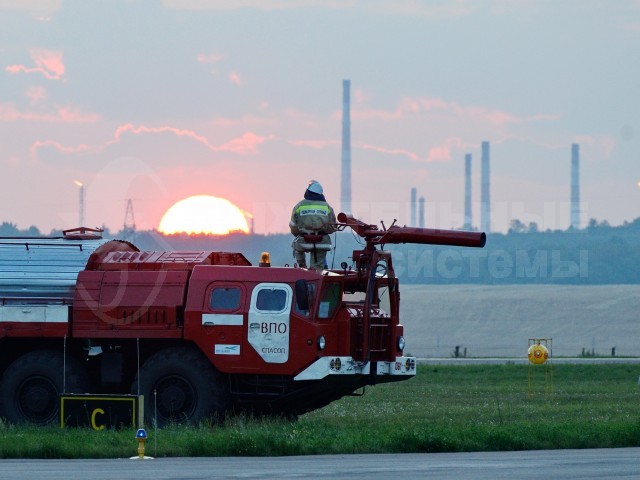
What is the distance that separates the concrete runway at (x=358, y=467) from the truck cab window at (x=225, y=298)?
15.8ft

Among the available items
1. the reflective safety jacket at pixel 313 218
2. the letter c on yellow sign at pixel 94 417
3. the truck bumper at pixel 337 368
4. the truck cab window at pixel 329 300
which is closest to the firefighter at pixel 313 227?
the reflective safety jacket at pixel 313 218

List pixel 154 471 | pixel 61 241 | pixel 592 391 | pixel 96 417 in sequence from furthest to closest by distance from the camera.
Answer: pixel 592 391, pixel 61 241, pixel 96 417, pixel 154 471

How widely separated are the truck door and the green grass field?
1227 millimetres

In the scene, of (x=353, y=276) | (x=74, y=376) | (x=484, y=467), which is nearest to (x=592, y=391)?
(x=353, y=276)

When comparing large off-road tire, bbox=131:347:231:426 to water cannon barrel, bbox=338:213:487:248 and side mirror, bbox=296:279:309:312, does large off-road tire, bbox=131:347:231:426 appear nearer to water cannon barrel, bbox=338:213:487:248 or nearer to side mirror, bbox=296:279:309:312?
side mirror, bbox=296:279:309:312

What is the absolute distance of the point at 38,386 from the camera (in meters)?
26.2

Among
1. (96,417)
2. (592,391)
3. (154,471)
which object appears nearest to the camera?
(154,471)

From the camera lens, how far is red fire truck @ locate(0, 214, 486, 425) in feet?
83.1

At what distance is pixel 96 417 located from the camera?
81.6 feet

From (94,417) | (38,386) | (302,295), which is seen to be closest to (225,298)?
(302,295)

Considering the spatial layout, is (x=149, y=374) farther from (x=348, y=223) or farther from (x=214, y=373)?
(x=348, y=223)

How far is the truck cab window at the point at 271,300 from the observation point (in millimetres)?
25391

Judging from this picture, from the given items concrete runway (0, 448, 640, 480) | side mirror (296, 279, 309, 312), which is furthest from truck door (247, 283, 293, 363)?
concrete runway (0, 448, 640, 480)

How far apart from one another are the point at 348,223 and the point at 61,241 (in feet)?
17.4
